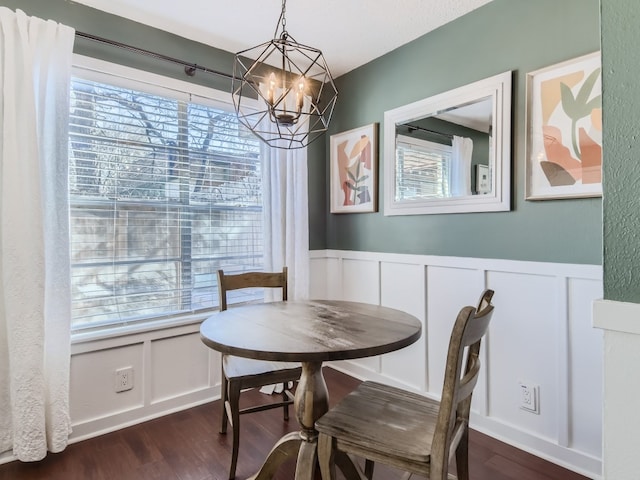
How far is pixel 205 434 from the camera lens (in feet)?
6.82

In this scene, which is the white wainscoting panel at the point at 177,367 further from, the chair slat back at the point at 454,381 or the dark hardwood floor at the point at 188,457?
the chair slat back at the point at 454,381

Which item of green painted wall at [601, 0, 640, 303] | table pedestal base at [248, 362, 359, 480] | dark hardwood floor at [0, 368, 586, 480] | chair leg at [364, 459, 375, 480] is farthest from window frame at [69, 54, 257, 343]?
green painted wall at [601, 0, 640, 303]

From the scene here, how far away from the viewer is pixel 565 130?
176 centimetres

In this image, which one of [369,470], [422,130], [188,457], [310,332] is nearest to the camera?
[310,332]

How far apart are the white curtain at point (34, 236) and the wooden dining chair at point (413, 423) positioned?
4.74 feet

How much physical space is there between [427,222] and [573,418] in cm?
128

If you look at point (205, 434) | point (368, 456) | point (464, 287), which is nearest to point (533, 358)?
point (464, 287)

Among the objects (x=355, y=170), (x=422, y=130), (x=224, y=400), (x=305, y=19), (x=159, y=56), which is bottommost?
(x=224, y=400)

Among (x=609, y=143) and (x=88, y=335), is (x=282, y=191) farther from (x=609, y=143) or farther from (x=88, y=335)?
(x=609, y=143)

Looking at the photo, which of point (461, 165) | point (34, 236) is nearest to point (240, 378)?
point (34, 236)

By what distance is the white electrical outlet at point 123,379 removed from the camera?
2.14 metres

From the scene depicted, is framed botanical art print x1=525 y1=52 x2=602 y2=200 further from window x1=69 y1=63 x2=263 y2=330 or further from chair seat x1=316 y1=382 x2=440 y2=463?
window x1=69 y1=63 x2=263 y2=330

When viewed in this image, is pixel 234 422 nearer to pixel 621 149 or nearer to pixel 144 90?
pixel 621 149

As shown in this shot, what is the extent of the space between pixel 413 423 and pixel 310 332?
47 cm
